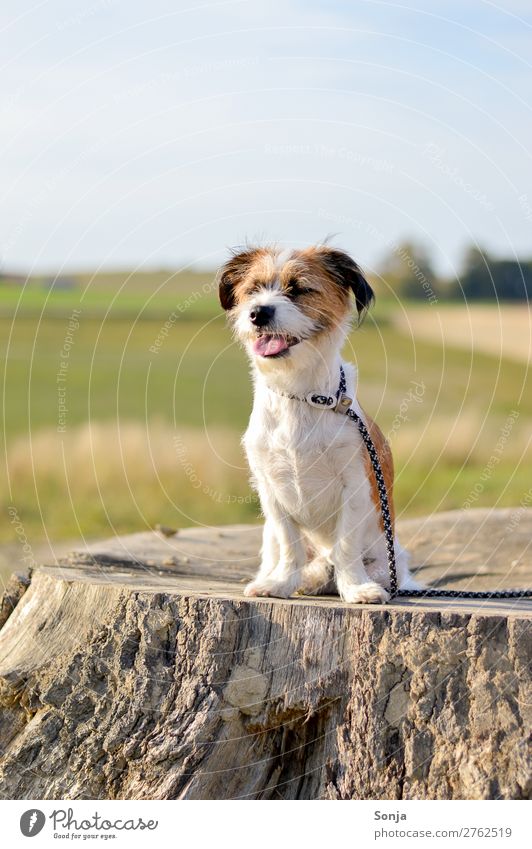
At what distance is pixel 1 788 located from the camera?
18.5ft

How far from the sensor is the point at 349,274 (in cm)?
600

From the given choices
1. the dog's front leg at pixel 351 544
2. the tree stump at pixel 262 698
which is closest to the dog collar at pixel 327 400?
the dog's front leg at pixel 351 544

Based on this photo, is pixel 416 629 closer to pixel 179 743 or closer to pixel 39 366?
pixel 179 743

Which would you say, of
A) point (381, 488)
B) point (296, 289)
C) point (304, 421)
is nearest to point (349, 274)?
point (296, 289)

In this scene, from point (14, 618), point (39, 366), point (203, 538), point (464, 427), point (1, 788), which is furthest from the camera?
point (39, 366)

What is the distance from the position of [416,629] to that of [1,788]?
97.8 inches

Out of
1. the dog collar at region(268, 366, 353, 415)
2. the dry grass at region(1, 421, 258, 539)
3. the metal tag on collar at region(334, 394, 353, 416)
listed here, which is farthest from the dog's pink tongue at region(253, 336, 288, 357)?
the dry grass at region(1, 421, 258, 539)

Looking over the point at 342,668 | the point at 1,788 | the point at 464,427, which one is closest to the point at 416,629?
the point at 342,668

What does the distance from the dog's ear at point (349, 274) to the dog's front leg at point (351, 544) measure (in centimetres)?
110

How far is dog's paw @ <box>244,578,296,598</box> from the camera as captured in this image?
19.4ft

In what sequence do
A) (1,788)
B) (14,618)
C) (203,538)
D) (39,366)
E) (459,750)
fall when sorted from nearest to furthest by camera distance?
1. (459,750)
2. (1,788)
3. (14,618)
4. (203,538)
5. (39,366)

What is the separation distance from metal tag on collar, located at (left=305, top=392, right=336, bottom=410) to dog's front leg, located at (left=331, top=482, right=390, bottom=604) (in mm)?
479

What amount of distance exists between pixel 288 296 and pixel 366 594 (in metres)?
1.76

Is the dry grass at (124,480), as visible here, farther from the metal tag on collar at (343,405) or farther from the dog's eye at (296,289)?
the dog's eye at (296,289)
